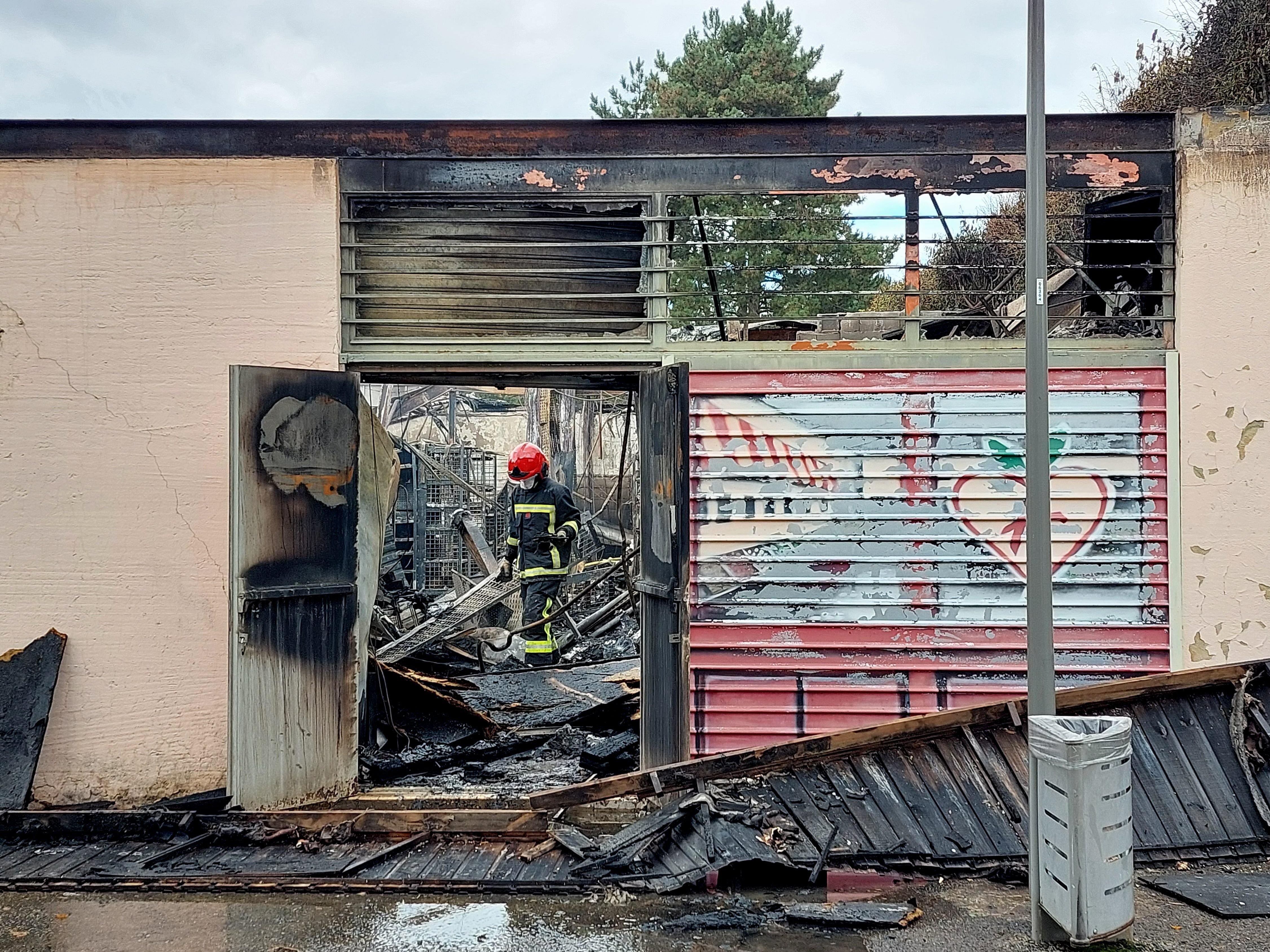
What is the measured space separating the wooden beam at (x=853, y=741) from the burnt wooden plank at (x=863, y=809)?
0.11 m

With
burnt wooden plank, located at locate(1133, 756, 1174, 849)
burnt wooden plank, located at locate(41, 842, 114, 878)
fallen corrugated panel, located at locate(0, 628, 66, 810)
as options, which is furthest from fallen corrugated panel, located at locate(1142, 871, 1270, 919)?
fallen corrugated panel, located at locate(0, 628, 66, 810)

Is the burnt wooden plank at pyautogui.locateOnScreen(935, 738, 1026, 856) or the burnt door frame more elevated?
the burnt door frame

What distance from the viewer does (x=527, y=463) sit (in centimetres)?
1034

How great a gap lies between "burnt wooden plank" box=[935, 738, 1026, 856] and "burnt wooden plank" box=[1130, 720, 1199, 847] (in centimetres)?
73

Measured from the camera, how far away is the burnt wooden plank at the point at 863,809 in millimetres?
5418

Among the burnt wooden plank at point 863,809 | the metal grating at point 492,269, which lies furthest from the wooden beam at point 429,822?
the metal grating at point 492,269

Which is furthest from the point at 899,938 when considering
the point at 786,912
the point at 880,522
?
the point at 880,522

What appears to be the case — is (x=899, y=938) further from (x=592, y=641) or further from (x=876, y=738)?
(x=592, y=641)

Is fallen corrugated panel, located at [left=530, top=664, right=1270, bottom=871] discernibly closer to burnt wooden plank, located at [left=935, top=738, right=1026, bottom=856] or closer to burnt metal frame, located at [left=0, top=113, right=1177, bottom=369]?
burnt wooden plank, located at [left=935, top=738, right=1026, bottom=856]

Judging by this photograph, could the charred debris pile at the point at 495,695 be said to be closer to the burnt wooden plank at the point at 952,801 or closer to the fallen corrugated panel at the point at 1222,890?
the burnt wooden plank at the point at 952,801

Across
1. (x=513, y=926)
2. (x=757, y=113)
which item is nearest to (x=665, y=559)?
(x=513, y=926)

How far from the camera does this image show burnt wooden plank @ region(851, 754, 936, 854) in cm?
541

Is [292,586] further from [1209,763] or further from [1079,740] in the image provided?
[1209,763]

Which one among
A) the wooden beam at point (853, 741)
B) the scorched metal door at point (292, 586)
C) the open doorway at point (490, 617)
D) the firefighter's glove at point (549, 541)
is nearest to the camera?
the wooden beam at point (853, 741)
